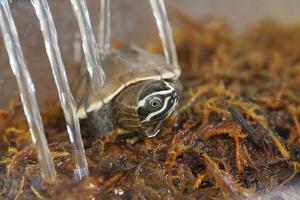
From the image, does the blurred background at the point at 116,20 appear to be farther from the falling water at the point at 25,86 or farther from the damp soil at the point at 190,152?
the falling water at the point at 25,86

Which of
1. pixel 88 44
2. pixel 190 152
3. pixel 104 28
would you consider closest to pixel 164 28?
pixel 104 28

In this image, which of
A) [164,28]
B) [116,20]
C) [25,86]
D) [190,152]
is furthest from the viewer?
[116,20]

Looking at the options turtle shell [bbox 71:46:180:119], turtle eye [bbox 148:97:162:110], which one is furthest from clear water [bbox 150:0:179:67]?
turtle eye [bbox 148:97:162:110]

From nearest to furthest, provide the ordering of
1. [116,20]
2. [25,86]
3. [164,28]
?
[25,86] < [164,28] < [116,20]

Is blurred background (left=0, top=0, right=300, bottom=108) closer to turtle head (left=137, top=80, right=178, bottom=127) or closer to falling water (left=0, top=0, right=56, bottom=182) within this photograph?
falling water (left=0, top=0, right=56, bottom=182)

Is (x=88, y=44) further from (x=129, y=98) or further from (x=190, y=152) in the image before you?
(x=190, y=152)

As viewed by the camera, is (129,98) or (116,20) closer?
(129,98)
